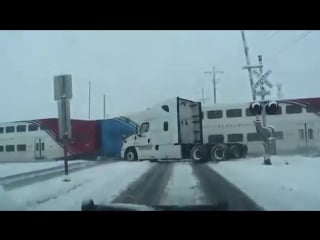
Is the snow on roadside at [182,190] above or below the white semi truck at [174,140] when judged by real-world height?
below

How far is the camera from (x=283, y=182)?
6.74 meters

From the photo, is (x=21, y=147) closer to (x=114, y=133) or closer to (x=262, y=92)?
(x=114, y=133)

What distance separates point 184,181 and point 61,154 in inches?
71.8

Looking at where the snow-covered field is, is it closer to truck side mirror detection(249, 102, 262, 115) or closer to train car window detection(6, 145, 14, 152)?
truck side mirror detection(249, 102, 262, 115)

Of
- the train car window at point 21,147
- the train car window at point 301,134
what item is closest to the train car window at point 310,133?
the train car window at point 301,134

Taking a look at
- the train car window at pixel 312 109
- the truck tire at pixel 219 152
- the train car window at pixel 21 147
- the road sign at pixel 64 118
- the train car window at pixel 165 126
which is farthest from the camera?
the train car window at pixel 165 126

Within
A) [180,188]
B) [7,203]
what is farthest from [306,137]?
[7,203]

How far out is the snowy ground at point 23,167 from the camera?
6.71 meters

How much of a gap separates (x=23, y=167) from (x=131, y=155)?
104 inches

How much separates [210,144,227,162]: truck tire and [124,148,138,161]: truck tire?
4.72ft

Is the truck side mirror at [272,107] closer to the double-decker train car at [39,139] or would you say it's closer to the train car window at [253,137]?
the train car window at [253,137]

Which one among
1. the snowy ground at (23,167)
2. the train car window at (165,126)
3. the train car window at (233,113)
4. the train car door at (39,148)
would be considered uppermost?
the train car window at (233,113)
